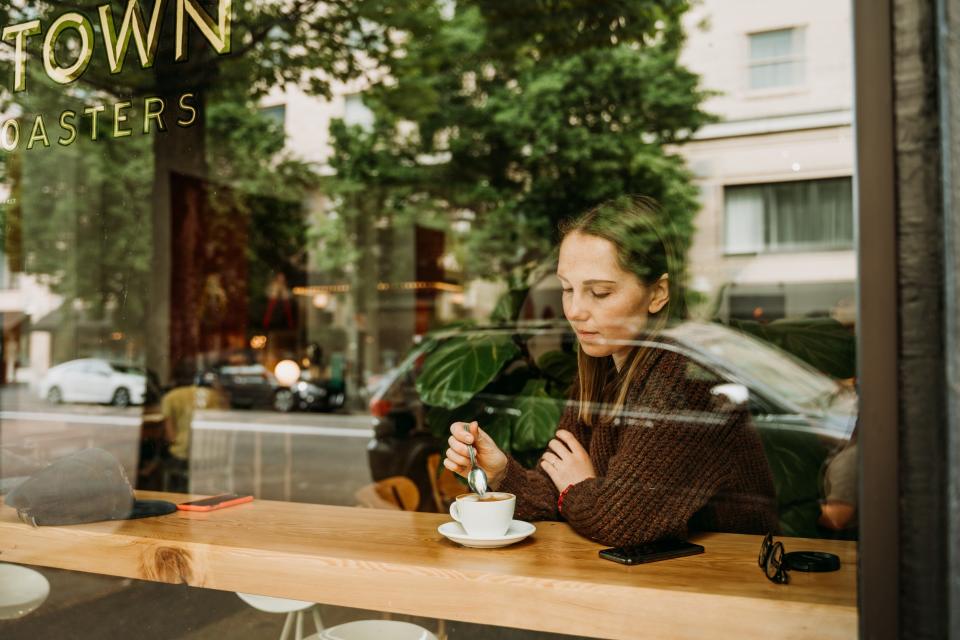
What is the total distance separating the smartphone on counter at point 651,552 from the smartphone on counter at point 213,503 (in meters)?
0.92

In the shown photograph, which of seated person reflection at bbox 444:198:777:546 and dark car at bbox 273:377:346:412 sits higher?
seated person reflection at bbox 444:198:777:546

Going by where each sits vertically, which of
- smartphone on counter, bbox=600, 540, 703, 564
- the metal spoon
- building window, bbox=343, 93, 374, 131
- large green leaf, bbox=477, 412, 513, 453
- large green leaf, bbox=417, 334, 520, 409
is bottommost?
smartphone on counter, bbox=600, 540, 703, 564

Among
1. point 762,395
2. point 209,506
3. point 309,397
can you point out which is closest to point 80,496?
point 209,506

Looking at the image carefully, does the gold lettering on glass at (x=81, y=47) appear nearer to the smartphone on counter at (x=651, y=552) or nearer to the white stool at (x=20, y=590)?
the white stool at (x=20, y=590)

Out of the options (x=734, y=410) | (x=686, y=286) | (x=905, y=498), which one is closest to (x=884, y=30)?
(x=905, y=498)

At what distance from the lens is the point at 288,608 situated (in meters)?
1.48

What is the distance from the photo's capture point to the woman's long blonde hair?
1.65m

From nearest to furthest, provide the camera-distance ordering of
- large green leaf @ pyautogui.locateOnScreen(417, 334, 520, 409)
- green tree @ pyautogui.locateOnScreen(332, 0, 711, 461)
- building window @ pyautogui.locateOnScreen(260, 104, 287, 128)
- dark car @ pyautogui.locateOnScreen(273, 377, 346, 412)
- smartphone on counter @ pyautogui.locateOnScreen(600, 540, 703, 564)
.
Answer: smartphone on counter @ pyautogui.locateOnScreen(600, 540, 703, 564)
large green leaf @ pyautogui.locateOnScreen(417, 334, 520, 409)
green tree @ pyautogui.locateOnScreen(332, 0, 711, 461)
building window @ pyautogui.locateOnScreen(260, 104, 287, 128)
dark car @ pyautogui.locateOnScreen(273, 377, 346, 412)

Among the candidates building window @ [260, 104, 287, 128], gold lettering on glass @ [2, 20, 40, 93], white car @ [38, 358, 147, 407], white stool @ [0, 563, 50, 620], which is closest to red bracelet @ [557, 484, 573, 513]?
white stool @ [0, 563, 50, 620]

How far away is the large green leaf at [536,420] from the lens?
194 cm

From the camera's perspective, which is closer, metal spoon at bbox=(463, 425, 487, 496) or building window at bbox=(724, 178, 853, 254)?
metal spoon at bbox=(463, 425, 487, 496)

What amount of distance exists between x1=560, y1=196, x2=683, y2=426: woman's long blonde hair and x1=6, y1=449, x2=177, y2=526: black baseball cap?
100 cm

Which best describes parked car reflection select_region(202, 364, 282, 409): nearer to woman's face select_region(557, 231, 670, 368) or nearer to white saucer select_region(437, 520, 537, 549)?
woman's face select_region(557, 231, 670, 368)

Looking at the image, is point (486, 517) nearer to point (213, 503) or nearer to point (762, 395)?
point (213, 503)
